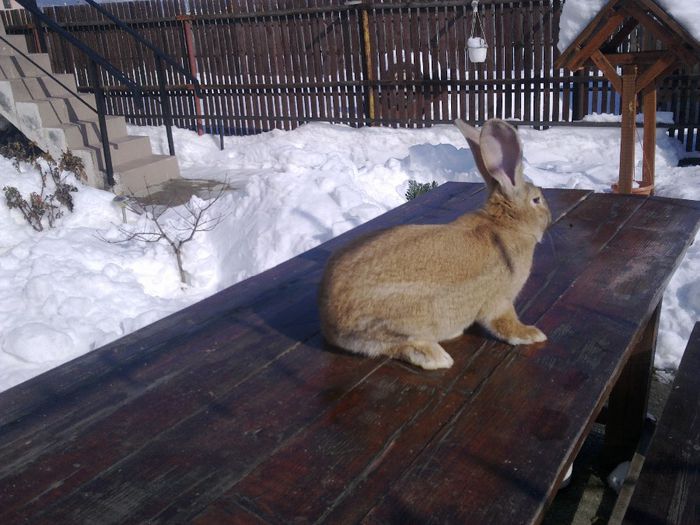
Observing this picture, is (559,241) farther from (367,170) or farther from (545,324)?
(367,170)

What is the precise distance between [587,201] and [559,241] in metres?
0.92

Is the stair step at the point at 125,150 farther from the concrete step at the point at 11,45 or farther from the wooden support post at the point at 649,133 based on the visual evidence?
the wooden support post at the point at 649,133

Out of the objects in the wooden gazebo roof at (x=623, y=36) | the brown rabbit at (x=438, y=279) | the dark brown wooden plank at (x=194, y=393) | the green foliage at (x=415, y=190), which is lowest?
the green foliage at (x=415, y=190)

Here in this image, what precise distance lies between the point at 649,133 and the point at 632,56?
2.71 feet

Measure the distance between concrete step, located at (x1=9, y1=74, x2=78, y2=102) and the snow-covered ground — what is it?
1.71 meters

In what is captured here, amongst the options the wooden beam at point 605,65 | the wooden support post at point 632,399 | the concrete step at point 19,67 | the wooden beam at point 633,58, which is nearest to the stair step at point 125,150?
the concrete step at point 19,67

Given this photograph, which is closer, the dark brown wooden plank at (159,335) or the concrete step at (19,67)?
the dark brown wooden plank at (159,335)

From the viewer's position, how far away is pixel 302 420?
1913mm

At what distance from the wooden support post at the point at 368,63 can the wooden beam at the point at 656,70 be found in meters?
6.01

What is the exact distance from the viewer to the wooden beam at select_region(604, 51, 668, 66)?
5.70m

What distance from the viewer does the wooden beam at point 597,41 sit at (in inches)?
214

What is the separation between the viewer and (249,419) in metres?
1.93

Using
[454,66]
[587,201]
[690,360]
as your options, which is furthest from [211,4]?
[690,360]

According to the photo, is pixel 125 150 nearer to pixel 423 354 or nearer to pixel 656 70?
pixel 656 70
